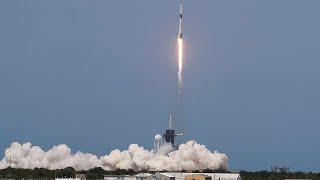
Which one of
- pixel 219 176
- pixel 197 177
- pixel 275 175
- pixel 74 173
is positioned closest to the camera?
pixel 197 177

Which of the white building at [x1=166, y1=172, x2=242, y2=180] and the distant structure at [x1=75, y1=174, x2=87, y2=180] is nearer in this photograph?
the distant structure at [x1=75, y1=174, x2=87, y2=180]

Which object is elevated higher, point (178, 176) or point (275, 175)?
point (275, 175)

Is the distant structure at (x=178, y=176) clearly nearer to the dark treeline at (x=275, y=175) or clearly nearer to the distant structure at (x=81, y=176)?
the distant structure at (x=81, y=176)

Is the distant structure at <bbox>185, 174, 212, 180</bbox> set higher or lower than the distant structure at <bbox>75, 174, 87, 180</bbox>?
Result: lower

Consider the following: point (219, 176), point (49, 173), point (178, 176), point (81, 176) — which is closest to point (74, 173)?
point (49, 173)

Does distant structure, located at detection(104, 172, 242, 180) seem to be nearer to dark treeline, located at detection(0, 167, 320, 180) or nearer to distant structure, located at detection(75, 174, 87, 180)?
distant structure, located at detection(75, 174, 87, 180)

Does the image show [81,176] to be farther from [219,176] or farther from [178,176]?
[219,176]

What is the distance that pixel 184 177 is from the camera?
6471 inches

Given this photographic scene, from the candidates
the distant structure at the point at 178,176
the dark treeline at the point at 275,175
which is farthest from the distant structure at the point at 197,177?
the dark treeline at the point at 275,175

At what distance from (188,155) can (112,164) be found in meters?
15.1

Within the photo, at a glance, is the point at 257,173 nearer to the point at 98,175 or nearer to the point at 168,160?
the point at 168,160

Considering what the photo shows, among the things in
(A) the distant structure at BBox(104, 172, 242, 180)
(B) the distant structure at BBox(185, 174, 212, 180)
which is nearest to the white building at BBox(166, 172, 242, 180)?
(A) the distant structure at BBox(104, 172, 242, 180)

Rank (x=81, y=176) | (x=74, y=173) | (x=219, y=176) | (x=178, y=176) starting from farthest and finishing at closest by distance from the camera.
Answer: (x=74, y=173)
(x=178, y=176)
(x=219, y=176)
(x=81, y=176)

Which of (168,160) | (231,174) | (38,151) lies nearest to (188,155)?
(168,160)
